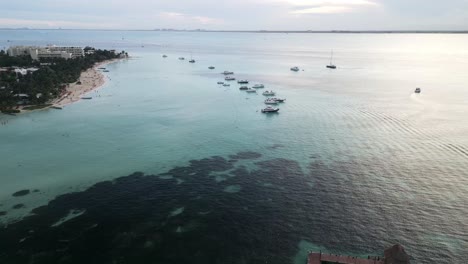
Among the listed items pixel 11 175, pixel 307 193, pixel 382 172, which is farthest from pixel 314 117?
pixel 11 175

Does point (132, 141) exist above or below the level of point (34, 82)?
below

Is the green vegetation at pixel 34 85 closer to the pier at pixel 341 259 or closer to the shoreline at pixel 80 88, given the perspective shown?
the shoreline at pixel 80 88

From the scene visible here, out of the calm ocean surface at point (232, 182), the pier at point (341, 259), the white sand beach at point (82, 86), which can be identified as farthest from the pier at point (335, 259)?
the white sand beach at point (82, 86)

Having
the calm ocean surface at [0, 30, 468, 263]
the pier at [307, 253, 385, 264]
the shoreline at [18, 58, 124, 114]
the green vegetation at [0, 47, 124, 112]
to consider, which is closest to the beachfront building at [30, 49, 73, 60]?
the shoreline at [18, 58, 124, 114]

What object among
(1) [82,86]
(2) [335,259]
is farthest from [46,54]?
(2) [335,259]

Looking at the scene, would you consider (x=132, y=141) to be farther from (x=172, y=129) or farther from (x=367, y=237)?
(x=367, y=237)

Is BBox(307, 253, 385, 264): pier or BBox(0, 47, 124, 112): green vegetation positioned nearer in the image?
BBox(307, 253, 385, 264): pier

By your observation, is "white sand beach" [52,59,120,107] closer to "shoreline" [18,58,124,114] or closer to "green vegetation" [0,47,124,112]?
"shoreline" [18,58,124,114]
